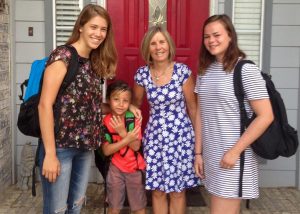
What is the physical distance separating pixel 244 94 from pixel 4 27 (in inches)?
120

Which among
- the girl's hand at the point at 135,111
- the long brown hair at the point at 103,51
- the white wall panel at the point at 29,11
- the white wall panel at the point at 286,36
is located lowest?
the girl's hand at the point at 135,111

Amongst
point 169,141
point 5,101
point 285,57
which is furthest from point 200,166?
point 5,101

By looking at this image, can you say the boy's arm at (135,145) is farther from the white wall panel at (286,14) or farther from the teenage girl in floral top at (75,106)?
the white wall panel at (286,14)

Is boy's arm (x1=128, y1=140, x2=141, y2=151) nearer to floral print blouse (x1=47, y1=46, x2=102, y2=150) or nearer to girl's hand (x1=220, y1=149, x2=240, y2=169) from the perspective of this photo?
floral print blouse (x1=47, y1=46, x2=102, y2=150)

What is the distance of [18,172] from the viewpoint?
484cm

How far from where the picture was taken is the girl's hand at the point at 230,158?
2.48 metres

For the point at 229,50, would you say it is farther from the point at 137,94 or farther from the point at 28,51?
the point at 28,51

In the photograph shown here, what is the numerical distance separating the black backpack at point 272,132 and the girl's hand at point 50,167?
1.11 m

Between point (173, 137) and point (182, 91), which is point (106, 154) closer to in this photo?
point (173, 137)

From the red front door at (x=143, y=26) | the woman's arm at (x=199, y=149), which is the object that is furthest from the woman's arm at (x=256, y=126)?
the red front door at (x=143, y=26)

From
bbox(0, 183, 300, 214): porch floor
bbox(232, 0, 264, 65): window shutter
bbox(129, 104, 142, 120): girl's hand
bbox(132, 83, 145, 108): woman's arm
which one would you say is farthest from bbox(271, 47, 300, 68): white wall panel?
bbox(129, 104, 142, 120): girl's hand

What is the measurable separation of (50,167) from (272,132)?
1.33 m

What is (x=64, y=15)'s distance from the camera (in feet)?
15.3

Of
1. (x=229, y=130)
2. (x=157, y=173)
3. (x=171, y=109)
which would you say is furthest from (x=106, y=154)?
(x=229, y=130)
